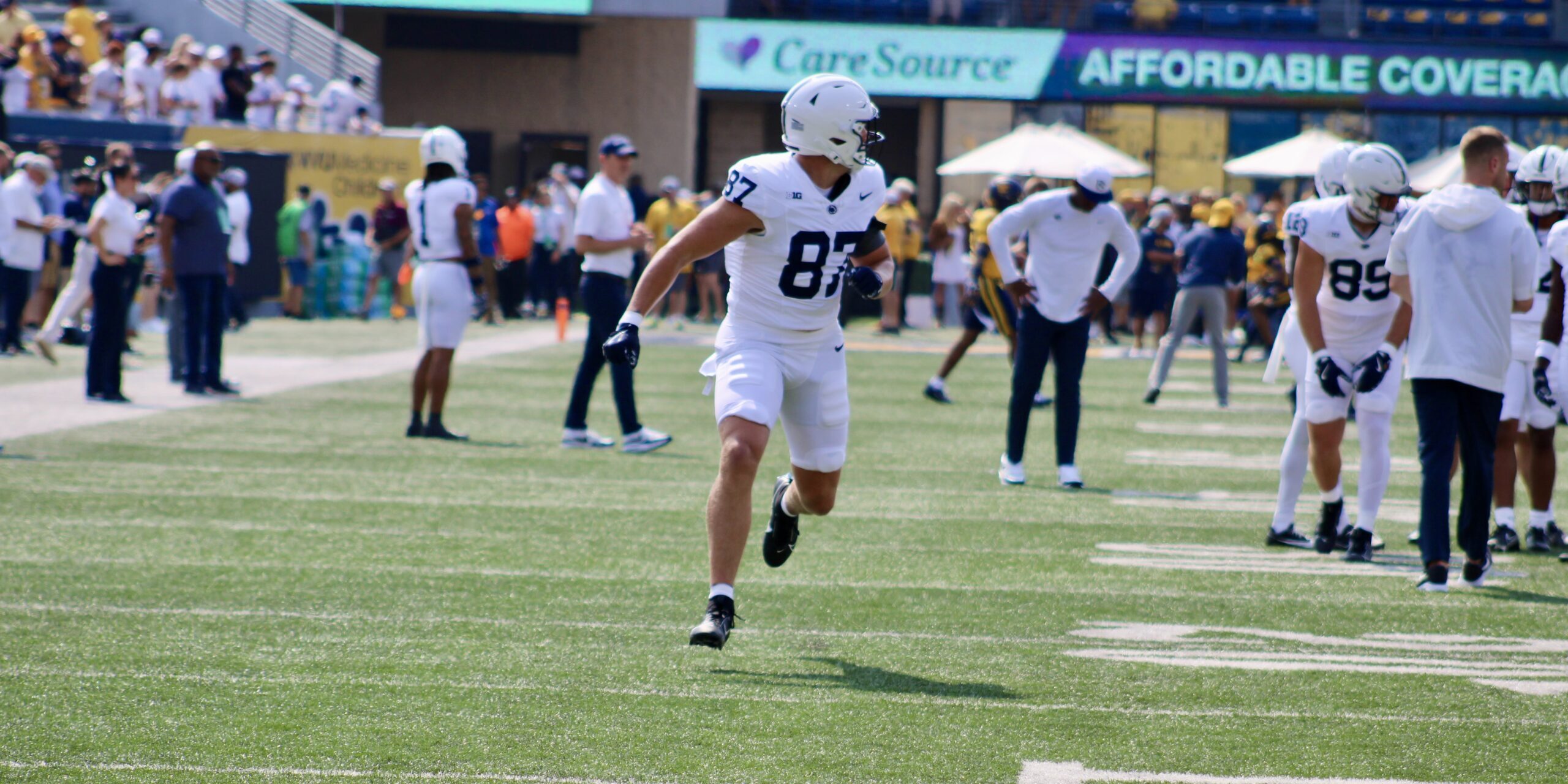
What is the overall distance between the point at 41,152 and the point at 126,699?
16137mm

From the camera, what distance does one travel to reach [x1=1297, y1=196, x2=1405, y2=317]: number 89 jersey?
7258mm

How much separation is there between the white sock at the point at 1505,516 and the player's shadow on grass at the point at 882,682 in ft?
13.1

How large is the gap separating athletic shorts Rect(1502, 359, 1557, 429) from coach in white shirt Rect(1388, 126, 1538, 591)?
1.36 meters

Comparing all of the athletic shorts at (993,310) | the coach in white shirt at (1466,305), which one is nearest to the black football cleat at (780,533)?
the coach in white shirt at (1466,305)

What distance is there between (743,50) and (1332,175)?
1009 inches

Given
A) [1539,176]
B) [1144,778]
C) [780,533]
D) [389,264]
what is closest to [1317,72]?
[389,264]

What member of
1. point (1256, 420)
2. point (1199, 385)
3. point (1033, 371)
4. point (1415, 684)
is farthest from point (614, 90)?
point (1415, 684)

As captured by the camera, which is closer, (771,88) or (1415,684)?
(1415,684)

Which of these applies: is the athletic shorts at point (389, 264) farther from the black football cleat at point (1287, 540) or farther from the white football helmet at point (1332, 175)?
the white football helmet at point (1332, 175)

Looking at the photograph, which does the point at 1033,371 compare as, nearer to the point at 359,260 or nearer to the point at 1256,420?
the point at 1256,420

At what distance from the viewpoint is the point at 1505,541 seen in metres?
8.08

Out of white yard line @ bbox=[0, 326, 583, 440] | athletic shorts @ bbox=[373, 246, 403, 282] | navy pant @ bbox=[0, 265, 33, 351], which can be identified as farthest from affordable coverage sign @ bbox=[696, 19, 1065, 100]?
navy pant @ bbox=[0, 265, 33, 351]

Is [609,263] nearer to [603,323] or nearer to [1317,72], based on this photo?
[603,323]

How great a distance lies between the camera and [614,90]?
34031 millimetres
